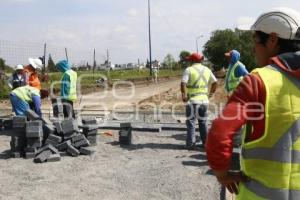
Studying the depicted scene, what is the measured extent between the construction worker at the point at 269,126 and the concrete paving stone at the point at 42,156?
613 centimetres

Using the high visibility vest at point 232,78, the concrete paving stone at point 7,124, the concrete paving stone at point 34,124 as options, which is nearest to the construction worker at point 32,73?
the concrete paving stone at point 7,124

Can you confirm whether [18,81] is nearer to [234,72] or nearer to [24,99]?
[24,99]

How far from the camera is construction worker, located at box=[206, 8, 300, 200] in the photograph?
6.39 feet

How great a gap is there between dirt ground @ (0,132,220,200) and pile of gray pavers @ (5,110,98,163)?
210mm

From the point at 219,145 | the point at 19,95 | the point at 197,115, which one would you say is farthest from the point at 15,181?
the point at 219,145

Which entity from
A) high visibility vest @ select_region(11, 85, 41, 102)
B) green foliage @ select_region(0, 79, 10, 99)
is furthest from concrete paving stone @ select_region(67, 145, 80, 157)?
green foliage @ select_region(0, 79, 10, 99)

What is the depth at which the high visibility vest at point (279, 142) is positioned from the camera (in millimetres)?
1961

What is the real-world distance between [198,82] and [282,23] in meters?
6.35

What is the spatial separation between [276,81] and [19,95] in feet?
25.8

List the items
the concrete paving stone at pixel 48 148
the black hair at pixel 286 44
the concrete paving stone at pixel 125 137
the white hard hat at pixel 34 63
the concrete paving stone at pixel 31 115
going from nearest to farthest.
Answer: the black hair at pixel 286 44 < the concrete paving stone at pixel 48 148 < the concrete paving stone at pixel 31 115 < the concrete paving stone at pixel 125 137 < the white hard hat at pixel 34 63

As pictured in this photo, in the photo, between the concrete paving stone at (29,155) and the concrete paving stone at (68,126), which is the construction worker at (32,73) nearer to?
the concrete paving stone at (68,126)

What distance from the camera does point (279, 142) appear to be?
1.98 m

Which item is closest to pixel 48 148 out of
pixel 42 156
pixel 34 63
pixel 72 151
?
pixel 42 156

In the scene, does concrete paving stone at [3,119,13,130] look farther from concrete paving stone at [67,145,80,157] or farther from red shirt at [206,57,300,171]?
red shirt at [206,57,300,171]
